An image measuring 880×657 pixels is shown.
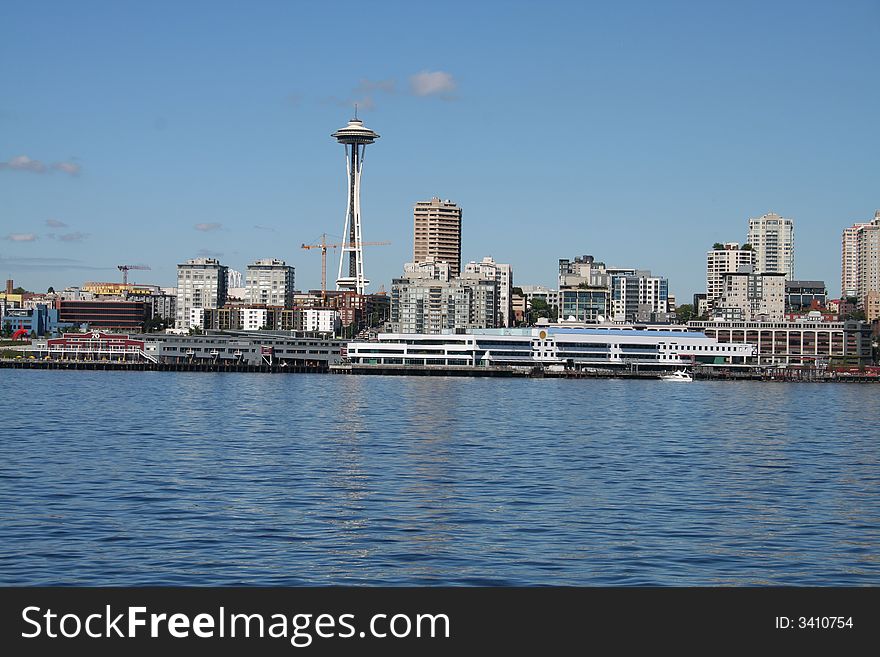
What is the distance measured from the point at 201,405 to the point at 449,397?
20833 mm

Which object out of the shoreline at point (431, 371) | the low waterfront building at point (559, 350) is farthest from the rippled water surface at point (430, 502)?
the low waterfront building at point (559, 350)

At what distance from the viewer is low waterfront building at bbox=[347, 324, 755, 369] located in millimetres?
148750

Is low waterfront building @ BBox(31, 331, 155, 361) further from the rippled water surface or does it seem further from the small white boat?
the rippled water surface

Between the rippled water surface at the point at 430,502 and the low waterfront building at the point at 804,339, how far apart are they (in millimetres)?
113835

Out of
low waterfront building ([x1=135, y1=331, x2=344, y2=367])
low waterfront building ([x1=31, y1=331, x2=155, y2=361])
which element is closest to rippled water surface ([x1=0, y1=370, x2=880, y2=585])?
low waterfront building ([x1=135, y1=331, x2=344, y2=367])

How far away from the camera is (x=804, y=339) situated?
167375 millimetres

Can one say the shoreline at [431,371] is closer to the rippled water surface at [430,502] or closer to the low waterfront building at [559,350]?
the low waterfront building at [559,350]
